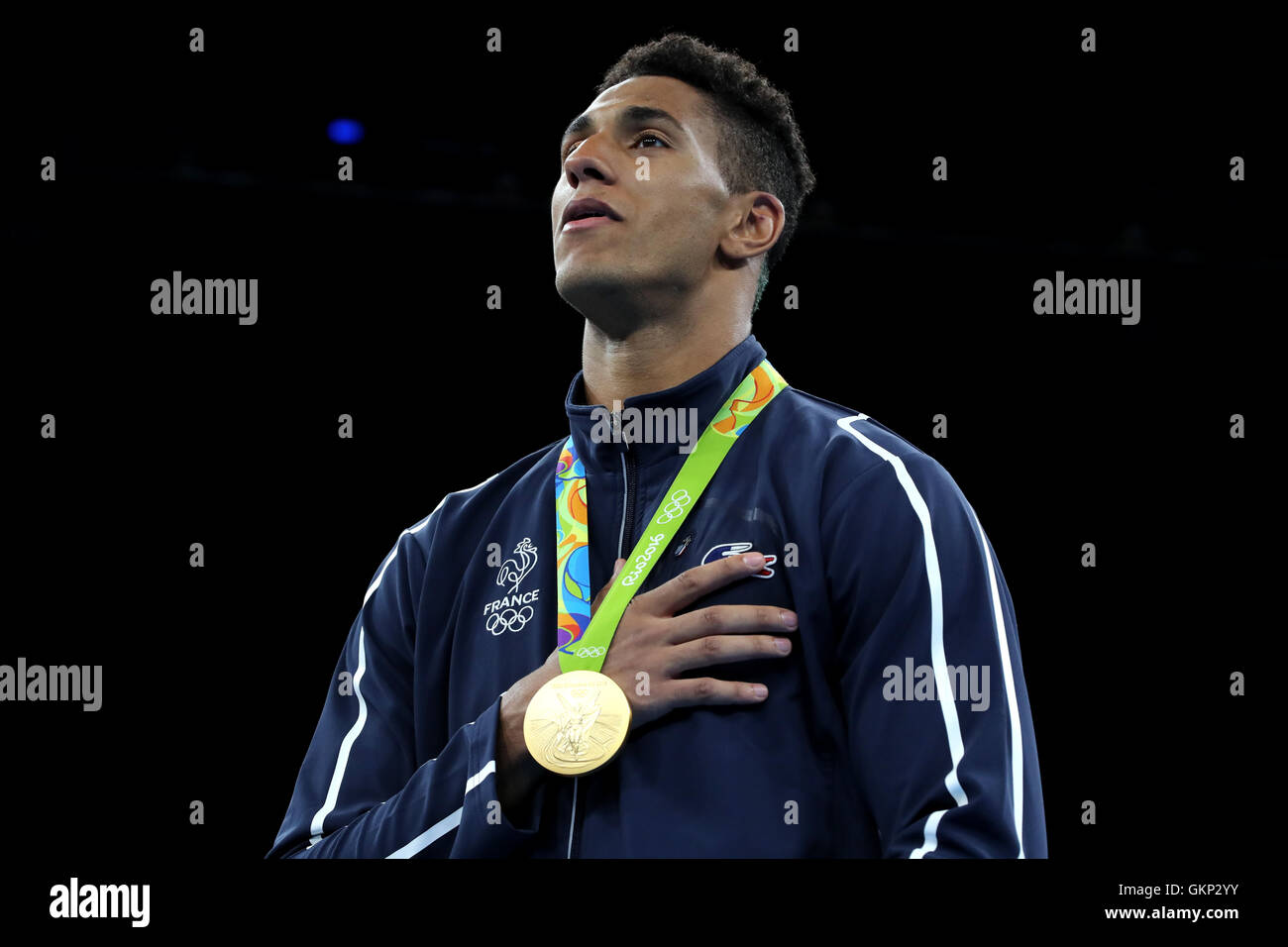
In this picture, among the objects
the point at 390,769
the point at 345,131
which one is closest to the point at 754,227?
the point at 390,769

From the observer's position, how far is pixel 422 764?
184 cm

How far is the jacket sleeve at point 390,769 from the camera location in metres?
1.64

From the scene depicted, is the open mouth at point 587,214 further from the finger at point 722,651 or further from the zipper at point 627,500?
the finger at point 722,651

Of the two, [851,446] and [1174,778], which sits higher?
[851,446]

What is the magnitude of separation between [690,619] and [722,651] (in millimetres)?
74

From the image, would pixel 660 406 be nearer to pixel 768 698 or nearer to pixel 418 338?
pixel 768 698

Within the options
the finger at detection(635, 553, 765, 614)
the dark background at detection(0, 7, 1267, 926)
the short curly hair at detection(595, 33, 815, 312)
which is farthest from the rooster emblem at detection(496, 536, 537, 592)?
the dark background at detection(0, 7, 1267, 926)

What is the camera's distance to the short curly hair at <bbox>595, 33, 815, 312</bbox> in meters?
2.19

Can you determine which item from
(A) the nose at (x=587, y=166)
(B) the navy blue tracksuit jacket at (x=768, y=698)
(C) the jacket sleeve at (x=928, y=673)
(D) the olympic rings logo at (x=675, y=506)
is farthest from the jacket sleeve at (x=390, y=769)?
(A) the nose at (x=587, y=166)

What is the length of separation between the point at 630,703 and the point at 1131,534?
352cm

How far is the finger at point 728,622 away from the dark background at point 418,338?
242cm
